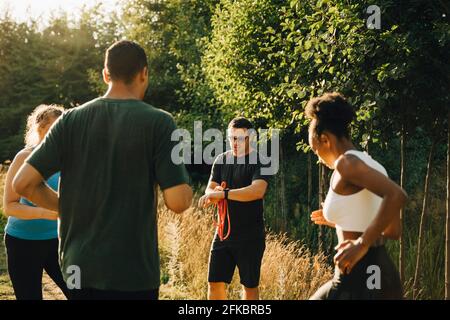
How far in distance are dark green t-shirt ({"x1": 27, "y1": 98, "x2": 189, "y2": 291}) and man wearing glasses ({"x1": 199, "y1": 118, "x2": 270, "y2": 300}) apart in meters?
2.64

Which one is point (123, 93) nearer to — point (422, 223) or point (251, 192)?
point (251, 192)

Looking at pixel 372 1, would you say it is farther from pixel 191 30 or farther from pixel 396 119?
pixel 191 30

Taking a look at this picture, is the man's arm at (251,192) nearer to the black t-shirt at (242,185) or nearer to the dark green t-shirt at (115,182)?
the black t-shirt at (242,185)

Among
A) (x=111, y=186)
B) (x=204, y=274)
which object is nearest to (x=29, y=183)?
(x=111, y=186)

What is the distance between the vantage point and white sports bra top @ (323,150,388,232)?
9.96 feet

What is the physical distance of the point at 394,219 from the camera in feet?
9.82

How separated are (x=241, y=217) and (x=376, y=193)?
2.66m

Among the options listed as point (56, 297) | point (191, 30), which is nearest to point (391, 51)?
point (56, 297)

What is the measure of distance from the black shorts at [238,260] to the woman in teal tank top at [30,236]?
1.55 metres

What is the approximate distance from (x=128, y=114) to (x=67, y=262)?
0.75 meters

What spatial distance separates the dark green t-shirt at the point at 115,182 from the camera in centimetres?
275

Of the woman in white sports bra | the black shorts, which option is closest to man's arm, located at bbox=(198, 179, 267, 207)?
the black shorts

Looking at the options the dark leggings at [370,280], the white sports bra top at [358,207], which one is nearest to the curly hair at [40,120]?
the white sports bra top at [358,207]

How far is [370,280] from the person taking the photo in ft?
9.88
